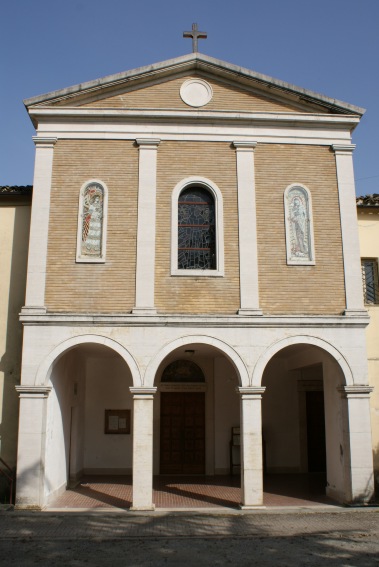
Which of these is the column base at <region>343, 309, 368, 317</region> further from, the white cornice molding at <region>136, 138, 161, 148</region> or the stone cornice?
the white cornice molding at <region>136, 138, 161, 148</region>

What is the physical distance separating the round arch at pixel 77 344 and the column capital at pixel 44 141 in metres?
4.75

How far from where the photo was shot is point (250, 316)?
12797 millimetres

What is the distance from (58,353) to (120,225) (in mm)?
3269

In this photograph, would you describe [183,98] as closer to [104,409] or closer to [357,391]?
[357,391]

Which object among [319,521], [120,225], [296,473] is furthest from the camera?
[296,473]

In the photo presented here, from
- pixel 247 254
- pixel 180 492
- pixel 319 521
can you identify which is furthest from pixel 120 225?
pixel 319 521

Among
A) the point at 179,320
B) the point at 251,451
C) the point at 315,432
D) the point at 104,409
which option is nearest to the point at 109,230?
the point at 179,320

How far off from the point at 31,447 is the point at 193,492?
4316 mm

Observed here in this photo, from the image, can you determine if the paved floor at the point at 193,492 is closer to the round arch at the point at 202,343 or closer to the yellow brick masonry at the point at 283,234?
the round arch at the point at 202,343

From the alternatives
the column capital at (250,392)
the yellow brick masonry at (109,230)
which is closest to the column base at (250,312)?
the column capital at (250,392)

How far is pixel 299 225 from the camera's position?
13.6m

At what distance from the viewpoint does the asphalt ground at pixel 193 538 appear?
883 centimetres

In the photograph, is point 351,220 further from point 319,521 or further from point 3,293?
point 3,293

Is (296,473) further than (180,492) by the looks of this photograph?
Yes
